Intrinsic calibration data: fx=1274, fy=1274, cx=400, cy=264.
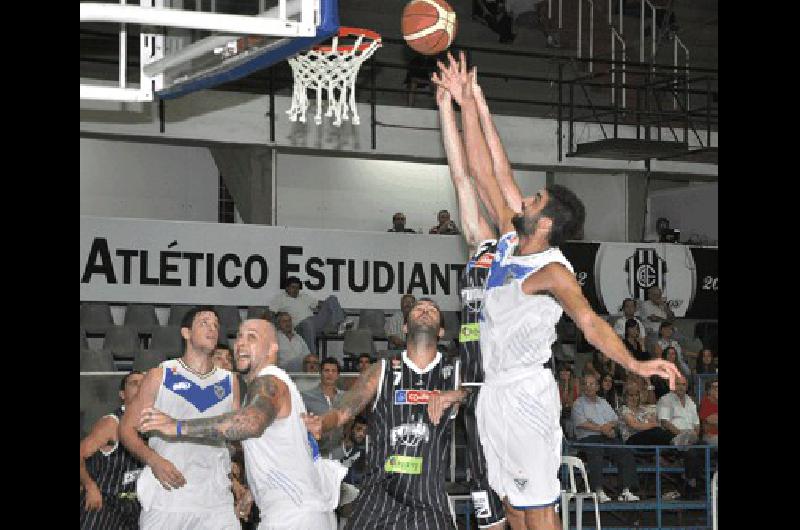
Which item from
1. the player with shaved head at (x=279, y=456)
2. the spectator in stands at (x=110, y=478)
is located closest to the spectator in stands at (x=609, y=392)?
the spectator in stands at (x=110, y=478)

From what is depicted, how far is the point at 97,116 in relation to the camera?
45.6ft

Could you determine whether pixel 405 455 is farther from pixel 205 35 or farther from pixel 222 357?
pixel 222 357

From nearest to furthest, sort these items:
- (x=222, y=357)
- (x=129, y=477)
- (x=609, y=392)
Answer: (x=129, y=477) < (x=222, y=357) < (x=609, y=392)

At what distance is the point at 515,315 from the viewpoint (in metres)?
6.05

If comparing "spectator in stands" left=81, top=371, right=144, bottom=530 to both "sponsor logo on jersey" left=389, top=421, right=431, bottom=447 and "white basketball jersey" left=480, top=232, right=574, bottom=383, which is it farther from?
"white basketball jersey" left=480, top=232, right=574, bottom=383

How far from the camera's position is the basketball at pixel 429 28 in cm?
827

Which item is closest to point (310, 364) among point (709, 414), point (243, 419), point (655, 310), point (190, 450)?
point (709, 414)

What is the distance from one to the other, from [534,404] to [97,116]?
355 inches

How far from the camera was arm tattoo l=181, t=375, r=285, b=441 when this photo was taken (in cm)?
553

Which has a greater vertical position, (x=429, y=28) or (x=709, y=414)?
(x=429, y=28)

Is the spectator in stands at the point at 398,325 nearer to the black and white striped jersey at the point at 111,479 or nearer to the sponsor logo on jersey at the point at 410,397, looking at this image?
the black and white striped jersey at the point at 111,479

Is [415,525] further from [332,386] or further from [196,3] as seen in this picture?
[332,386]

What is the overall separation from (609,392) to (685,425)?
1003mm
